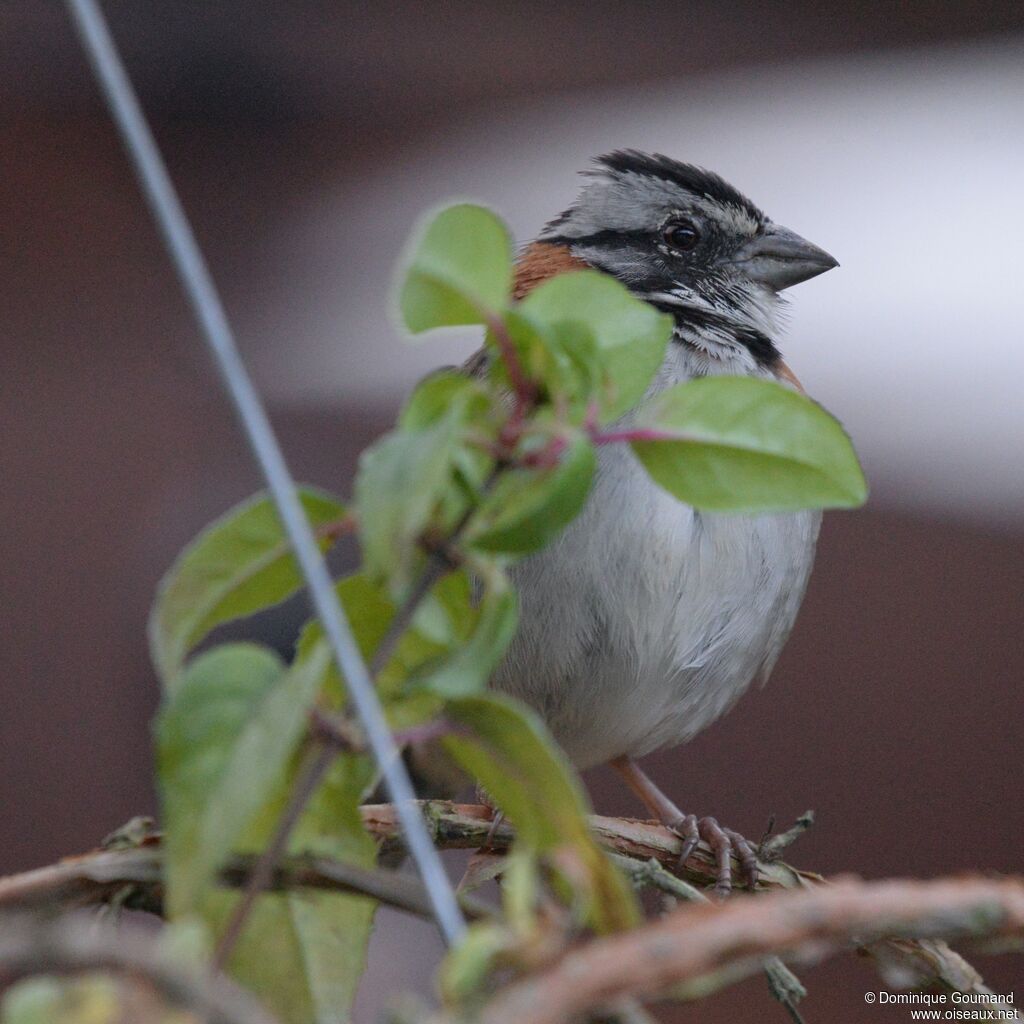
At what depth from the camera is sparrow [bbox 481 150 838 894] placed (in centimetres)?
141

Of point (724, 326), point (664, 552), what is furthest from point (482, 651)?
point (724, 326)

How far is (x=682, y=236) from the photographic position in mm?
1710

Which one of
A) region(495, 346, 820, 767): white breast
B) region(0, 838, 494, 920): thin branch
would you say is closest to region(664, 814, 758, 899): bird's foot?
region(495, 346, 820, 767): white breast

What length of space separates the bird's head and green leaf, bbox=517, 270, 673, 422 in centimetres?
114

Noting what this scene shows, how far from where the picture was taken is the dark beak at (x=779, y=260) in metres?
1.70

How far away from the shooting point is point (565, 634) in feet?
4.80

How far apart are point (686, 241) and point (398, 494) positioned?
1394 millimetres

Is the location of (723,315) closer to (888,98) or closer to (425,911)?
(425,911)

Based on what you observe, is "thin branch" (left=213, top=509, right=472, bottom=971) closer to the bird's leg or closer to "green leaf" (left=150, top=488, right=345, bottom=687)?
"green leaf" (left=150, top=488, right=345, bottom=687)

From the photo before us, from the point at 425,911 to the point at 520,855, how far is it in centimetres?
10

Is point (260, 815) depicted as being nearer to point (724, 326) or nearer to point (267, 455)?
point (267, 455)

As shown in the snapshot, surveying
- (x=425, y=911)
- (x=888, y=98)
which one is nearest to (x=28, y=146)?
(x=888, y=98)

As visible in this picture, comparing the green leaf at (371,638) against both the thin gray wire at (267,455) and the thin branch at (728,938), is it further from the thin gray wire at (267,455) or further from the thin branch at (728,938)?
the thin branch at (728,938)

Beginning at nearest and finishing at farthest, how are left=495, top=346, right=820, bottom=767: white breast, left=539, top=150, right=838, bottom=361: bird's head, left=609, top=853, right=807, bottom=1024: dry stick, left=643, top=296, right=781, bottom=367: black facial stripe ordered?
left=609, top=853, right=807, bottom=1024: dry stick → left=495, top=346, right=820, bottom=767: white breast → left=643, top=296, right=781, bottom=367: black facial stripe → left=539, top=150, right=838, bottom=361: bird's head
